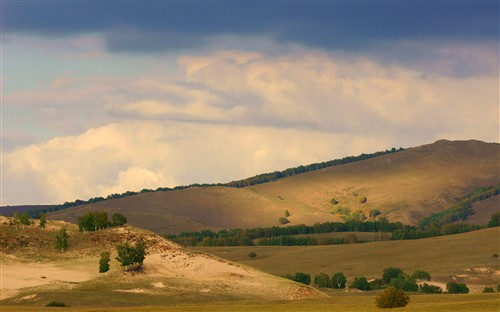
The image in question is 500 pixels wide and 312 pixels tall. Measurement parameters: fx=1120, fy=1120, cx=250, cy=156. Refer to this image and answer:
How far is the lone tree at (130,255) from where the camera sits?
562 ft

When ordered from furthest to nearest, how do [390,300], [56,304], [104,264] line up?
[104,264], [56,304], [390,300]

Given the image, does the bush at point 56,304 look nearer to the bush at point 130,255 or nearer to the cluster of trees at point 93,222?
the bush at point 130,255

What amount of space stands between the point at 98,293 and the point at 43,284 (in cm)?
1049

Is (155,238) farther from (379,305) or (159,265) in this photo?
(379,305)

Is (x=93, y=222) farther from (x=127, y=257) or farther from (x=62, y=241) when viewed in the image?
(x=127, y=257)

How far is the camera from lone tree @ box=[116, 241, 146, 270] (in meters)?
171

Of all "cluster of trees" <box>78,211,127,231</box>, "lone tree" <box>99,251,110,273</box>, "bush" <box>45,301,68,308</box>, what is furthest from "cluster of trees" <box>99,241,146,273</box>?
"bush" <box>45,301,68,308</box>

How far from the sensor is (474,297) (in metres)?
132

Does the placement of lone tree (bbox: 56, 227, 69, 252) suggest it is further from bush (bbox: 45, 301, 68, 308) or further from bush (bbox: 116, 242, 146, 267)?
bush (bbox: 45, 301, 68, 308)

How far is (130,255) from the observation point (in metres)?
172

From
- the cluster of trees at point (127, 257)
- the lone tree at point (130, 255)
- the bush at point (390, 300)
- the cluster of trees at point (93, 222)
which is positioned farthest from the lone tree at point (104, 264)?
the bush at point (390, 300)

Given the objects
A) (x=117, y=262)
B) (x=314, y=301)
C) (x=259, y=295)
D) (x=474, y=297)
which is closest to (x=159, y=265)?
(x=117, y=262)

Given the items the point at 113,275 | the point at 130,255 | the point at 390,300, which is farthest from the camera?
the point at 130,255

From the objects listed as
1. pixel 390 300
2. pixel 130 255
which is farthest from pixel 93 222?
pixel 390 300
